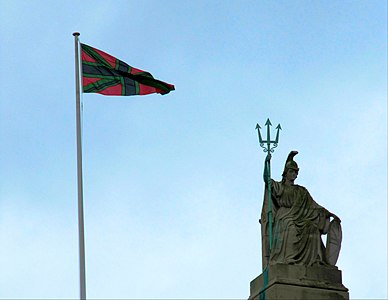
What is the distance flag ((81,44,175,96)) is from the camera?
34.0 m

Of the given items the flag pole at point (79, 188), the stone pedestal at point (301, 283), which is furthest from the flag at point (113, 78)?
the stone pedestal at point (301, 283)

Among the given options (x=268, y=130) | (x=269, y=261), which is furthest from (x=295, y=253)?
(x=268, y=130)

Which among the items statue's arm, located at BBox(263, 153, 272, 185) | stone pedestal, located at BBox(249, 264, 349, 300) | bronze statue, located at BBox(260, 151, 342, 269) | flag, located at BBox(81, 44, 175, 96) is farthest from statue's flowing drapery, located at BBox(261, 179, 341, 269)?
flag, located at BBox(81, 44, 175, 96)

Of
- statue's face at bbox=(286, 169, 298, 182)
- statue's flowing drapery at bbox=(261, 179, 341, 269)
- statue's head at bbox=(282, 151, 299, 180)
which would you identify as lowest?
statue's flowing drapery at bbox=(261, 179, 341, 269)

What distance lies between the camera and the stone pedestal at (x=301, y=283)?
107ft

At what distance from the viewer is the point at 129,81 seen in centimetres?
3469

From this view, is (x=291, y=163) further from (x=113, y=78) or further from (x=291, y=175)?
(x=113, y=78)

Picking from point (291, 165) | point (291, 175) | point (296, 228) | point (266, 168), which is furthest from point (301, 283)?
point (291, 165)

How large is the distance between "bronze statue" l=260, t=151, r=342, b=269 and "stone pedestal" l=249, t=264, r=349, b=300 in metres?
0.40

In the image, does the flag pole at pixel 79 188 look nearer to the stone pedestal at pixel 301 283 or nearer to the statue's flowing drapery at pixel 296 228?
the stone pedestal at pixel 301 283

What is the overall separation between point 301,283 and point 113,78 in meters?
7.25

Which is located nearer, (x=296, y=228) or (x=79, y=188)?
(x=79, y=188)

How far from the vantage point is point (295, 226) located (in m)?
34.2

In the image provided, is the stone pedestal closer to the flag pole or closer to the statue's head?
the statue's head
